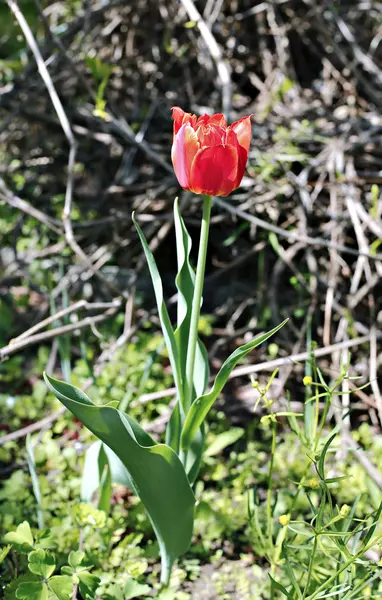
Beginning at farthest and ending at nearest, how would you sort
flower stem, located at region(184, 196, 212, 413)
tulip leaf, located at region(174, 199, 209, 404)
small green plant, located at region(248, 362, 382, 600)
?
tulip leaf, located at region(174, 199, 209, 404)
flower stem, located at region(184, 196, 212, 413)
small green plant, located at region(248, 362, 382, 600)

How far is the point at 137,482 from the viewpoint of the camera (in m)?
1.08

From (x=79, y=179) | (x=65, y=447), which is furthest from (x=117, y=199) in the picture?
(x=65, y=447)

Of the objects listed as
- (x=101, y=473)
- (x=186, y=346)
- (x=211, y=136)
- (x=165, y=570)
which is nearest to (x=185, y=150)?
(x=211, y=136)

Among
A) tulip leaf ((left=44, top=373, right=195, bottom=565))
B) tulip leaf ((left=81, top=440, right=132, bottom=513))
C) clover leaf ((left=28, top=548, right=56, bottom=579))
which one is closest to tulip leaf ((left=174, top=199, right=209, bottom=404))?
tulip leaf ((left=44, top=373, right=195, bottom=565))

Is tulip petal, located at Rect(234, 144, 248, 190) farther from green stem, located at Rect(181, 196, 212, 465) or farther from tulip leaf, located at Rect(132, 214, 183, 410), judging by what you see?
tulip leaf, located at Rect(132, 214, 183, 410)

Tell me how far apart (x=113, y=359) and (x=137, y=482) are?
2.94 ft

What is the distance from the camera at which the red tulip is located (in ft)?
3.04

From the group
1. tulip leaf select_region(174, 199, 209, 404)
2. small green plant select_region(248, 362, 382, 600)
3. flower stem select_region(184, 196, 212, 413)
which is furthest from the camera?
tulip leaf select_region(174, 199, 209, 404)

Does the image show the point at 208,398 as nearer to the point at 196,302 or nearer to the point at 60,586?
the point at 196,302

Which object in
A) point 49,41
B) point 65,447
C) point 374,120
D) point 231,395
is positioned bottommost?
point 231,395

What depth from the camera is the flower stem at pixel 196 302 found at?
39.1 inches

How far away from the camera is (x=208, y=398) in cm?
102

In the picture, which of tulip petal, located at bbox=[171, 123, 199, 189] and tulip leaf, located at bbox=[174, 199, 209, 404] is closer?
tulip petal, located at bbox=[171, 123, 199, 189]

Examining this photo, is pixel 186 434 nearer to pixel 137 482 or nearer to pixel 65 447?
pixel 137 482
